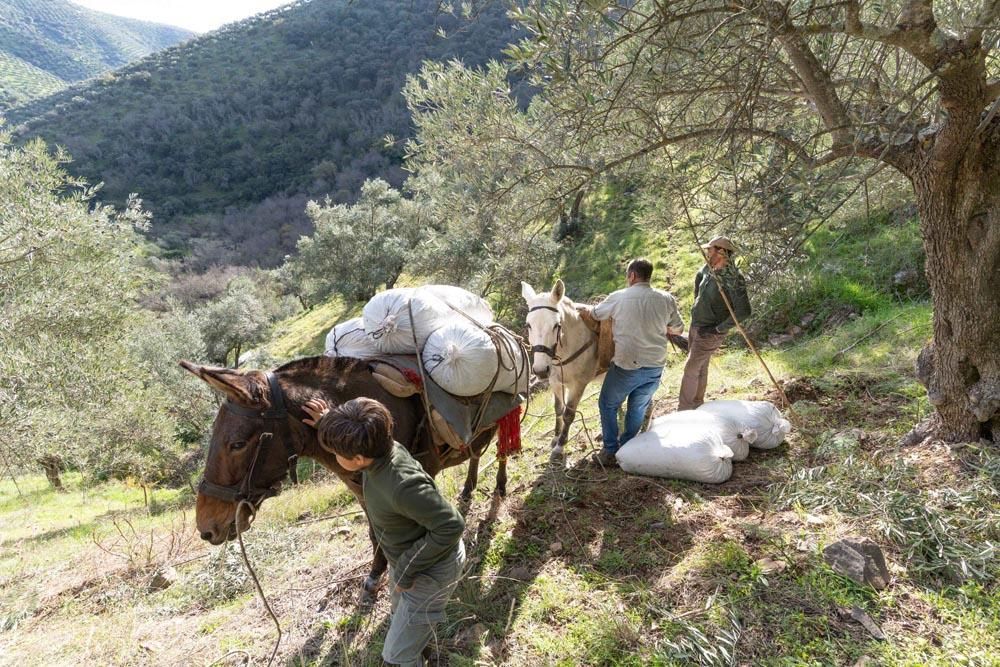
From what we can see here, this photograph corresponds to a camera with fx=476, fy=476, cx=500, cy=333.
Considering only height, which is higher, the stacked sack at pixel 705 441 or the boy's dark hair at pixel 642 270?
the boy's dark hair at pixel 642 270

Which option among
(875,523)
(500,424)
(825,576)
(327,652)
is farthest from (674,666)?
(500,424)

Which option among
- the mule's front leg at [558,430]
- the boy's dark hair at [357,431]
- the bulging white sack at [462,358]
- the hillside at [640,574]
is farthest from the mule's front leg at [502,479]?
the boy's dark hair at [357,431]

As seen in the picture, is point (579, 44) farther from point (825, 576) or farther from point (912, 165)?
point (825, 576)

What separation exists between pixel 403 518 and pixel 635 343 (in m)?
3.12

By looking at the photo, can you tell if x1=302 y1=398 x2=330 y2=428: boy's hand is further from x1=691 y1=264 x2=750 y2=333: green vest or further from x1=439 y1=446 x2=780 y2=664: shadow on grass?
x1=691 y1=264 x2=750 y2=333: green vest

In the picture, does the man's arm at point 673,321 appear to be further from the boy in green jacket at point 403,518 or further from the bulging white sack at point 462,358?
the boy in green jacket at point 403,518

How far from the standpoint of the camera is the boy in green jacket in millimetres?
2441

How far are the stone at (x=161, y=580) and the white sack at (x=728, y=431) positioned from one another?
509 centimetres

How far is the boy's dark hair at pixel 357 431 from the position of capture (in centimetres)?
239

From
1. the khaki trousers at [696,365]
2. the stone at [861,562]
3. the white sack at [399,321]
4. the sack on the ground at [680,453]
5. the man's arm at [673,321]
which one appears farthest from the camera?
the khaki trousers at [696,365]

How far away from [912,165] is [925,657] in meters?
3.37

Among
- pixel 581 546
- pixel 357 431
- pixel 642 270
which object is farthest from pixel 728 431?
pixel 357 431

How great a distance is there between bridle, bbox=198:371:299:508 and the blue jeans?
10.8ft

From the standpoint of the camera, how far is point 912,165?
3.68 metres
